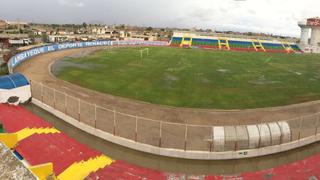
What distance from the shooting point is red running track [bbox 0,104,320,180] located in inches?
782

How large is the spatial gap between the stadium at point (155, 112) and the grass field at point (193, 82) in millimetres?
145

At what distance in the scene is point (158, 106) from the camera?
32.4m

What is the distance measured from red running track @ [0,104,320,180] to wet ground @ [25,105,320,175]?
4.93 ft

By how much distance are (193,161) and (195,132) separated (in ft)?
10.2

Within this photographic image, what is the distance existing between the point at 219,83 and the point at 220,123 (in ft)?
57.4

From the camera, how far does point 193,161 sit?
2308 centimetres

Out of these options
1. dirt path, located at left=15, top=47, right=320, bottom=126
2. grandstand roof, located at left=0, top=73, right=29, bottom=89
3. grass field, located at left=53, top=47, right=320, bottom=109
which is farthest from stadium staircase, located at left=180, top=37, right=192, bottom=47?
grandstand roof, located at left=0, top=73, right=29, bottom=89

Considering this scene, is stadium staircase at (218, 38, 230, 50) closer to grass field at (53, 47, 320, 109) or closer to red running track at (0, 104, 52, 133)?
grass field at (53, 47, 320, 109)

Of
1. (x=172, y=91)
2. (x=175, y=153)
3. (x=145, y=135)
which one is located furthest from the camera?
(x=172, y=91)

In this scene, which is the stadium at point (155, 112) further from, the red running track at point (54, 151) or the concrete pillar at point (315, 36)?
the concrete pillar at point (315, 36)

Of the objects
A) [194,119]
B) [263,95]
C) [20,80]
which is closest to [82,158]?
[194,119]

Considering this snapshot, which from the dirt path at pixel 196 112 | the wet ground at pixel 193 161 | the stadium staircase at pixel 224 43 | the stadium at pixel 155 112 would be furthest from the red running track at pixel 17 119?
the stadium staircase at pixel 224 43

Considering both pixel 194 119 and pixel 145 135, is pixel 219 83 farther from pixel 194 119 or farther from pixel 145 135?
pixel 145 135

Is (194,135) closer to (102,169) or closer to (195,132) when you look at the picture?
(195,132)
